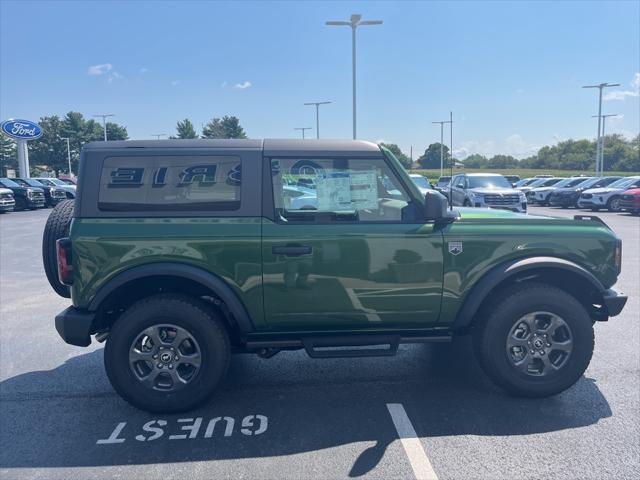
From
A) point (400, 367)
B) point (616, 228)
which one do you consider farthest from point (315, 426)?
point (616, 228)

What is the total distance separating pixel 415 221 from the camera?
3.90m

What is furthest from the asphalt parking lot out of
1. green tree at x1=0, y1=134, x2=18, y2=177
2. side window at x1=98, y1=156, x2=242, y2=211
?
green tree at x1=0, y1=134, x2=18, y2=177

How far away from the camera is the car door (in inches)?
148

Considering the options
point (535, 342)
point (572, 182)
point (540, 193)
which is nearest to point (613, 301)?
point (535, 342)

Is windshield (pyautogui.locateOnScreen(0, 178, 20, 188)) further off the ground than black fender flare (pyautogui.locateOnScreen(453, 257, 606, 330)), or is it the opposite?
windshield (pyautogui.locateOnScreen(0, 178, 20, 188))

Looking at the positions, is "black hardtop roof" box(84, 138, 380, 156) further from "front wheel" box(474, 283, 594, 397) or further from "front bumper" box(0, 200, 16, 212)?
"front bumper" box(0, 200, 16, 212)

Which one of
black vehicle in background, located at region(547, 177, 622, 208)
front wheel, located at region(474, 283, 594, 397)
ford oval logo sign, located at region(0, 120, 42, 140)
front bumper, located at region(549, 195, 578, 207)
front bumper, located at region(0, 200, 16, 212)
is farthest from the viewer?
ford oval logo sign, located at region(0, 120, 42, 140)

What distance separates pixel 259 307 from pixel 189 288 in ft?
1.96

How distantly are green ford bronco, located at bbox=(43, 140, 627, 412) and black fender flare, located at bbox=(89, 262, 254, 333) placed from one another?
0.01 m

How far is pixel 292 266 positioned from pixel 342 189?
2.36 feet

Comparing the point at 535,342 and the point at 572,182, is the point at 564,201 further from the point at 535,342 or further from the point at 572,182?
the point at 535,342

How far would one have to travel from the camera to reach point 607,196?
21.5m

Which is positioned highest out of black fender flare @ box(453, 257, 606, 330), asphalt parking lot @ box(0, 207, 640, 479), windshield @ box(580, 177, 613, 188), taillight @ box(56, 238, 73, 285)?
windshield @ box(580, 177, 613, 188)

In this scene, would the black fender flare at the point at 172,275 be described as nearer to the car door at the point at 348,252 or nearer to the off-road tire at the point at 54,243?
the car door at the point at 348,252
